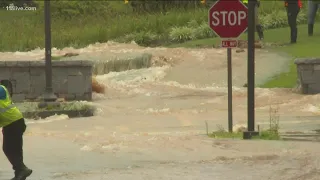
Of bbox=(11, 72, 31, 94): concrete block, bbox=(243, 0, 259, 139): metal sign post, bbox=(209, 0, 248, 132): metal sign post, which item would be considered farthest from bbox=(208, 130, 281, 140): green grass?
bbox=(11, 72, 31, 94): concrete block

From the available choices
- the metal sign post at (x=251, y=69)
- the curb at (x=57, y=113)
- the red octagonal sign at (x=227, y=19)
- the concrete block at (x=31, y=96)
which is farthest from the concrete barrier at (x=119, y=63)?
the metal sign post at (x=251, y=69)

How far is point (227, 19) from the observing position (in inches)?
549

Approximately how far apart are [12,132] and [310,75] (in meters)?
11.5

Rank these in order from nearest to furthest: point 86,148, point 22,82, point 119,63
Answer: point 86,148, point 22,82, point 119,63

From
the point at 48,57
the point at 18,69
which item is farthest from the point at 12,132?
the point at 18,69

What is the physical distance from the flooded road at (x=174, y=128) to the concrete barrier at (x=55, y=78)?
655 millimetres

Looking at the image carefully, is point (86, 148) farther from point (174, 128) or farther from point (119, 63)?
point (119, 63)

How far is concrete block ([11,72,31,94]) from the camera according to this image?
797 inches

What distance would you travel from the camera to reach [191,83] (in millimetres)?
22609

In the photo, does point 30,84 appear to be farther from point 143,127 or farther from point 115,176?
point 115,176

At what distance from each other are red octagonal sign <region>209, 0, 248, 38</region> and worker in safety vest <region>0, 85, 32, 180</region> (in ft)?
15.6

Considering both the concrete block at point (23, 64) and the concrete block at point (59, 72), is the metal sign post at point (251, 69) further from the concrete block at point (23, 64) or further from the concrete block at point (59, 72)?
the concrete block at point (23, 64)

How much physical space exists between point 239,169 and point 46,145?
11.9ft

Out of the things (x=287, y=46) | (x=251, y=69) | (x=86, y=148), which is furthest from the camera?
A: (x=287, y=46)
